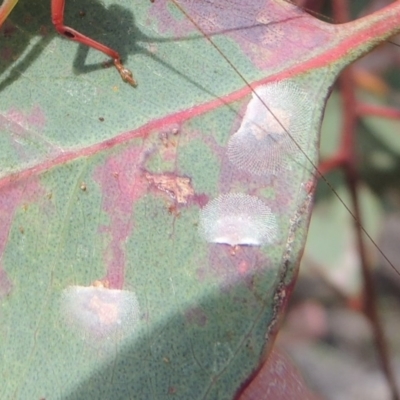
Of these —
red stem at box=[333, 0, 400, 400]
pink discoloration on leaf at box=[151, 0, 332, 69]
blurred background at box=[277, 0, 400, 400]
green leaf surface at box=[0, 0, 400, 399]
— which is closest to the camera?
green leaf surface at box=[0, 0, 400, 399]

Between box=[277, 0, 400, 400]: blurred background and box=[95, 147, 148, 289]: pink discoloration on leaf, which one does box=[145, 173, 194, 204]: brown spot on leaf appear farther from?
box=[277, 0, 400, 400]: blurred background

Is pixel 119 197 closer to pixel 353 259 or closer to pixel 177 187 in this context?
pixel 177 187

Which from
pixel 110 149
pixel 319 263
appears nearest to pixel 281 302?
pixel 110 149

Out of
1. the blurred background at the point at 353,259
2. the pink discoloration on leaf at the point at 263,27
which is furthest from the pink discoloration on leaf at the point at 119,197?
the blurred background at the point at 353,259

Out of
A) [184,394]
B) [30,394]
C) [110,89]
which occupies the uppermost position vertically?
[110,89]

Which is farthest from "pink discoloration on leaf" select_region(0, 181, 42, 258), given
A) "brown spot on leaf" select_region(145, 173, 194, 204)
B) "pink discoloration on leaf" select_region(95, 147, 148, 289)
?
"brown spot on leaf" select_region(145, 173, 194, 204)

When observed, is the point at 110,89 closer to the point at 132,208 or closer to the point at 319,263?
the point at 132,208

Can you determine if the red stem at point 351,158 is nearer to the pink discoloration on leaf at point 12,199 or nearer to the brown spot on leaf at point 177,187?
the brown spot on leaf at point 177,187
